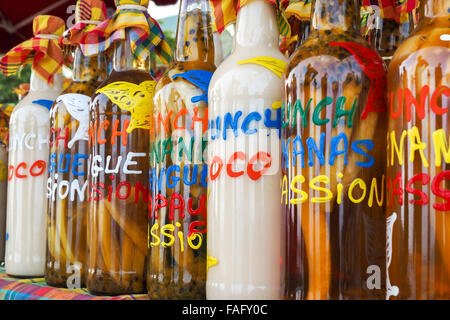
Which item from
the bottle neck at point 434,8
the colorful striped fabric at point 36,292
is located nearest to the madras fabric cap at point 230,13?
the bottle neck at point 434,8

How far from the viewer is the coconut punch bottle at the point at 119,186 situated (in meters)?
0.98

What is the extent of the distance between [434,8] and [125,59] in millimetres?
590

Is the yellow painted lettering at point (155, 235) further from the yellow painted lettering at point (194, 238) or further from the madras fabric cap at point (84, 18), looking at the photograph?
the madras fabric cap at point (84, 18)

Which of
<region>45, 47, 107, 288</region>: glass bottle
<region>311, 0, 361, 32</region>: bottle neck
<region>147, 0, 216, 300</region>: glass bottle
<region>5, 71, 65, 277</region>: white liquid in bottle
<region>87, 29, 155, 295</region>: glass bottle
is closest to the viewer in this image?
<region>311, 0, 361, 32</region>: bottle neck

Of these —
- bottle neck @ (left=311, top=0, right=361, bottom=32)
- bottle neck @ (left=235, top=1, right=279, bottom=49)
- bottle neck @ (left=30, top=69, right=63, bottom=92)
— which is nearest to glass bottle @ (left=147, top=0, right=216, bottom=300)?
bottle neck @ (left=235, top=1, right=279, bottom=49)

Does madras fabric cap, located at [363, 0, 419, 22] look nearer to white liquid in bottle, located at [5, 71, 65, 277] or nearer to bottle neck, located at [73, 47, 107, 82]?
bottle neck, located at [73, 47, 107, 82]

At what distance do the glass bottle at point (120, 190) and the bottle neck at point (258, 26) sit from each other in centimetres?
25

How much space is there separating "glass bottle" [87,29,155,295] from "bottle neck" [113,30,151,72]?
64mm

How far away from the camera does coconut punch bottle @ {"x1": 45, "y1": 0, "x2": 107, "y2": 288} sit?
1.10 metres

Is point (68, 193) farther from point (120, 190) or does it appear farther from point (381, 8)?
point (381, 8)

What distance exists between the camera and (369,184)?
2.28ft

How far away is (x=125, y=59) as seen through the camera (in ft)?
3.52

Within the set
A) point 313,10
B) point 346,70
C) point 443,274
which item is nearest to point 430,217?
point 443,274

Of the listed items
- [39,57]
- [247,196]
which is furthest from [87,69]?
[247,196]
